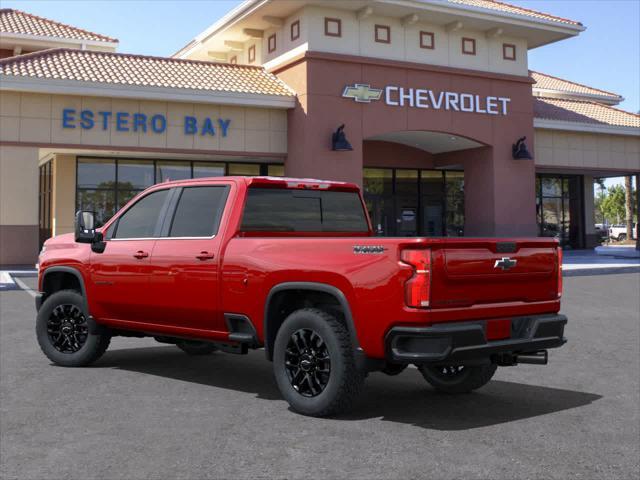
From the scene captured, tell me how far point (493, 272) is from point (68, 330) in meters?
5.15

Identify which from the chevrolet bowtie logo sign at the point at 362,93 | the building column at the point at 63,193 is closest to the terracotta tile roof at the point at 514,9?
the chevrolet bowtie logo sign at the point at 362,93

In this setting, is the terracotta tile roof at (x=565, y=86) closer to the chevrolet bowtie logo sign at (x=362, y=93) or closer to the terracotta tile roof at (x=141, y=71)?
the chevrolet bowtie logo sign at (x=362, y=93)

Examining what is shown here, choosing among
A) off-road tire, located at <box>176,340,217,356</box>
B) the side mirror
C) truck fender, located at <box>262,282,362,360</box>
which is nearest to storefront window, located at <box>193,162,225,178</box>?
off-road tire, located at <box>176,340,217,356</box>

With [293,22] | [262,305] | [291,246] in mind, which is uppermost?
[293,22]

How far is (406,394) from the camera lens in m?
6.96

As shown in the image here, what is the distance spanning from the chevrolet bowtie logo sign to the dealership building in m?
0.05

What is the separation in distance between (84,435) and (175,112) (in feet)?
69.9

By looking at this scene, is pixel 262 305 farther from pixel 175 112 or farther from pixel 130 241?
pixel 175 112

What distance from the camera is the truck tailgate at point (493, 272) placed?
5.43 meters

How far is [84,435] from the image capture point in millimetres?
5520

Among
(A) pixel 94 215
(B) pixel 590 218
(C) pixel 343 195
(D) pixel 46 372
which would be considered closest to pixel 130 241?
(A) pixel 94 215

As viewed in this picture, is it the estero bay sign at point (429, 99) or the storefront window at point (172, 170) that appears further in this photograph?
the storefront window at point (172, 170)

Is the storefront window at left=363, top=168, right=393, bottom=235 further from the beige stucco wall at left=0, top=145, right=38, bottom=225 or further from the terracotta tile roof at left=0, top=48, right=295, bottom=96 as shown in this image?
the beige stucco wall at left=0, top=145, right=38, bottom=225

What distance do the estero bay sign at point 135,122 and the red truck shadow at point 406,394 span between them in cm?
1720
